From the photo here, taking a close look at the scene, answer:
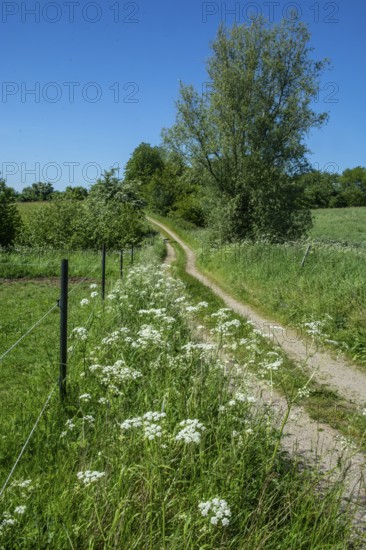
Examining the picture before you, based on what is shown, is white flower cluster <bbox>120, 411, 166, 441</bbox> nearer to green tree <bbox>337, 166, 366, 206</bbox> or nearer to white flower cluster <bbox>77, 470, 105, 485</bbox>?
white flower cluster <bbox>77, 470, 105, 485</bbox>

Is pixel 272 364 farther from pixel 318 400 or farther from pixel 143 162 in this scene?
pixel 143 162

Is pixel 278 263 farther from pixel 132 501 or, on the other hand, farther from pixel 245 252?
pixel 132 501

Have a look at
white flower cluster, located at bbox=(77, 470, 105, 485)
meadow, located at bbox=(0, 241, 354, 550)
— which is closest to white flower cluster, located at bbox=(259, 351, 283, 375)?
meadow, located at bbox=(0, 241, 354, 550)

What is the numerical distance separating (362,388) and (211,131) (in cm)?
2233

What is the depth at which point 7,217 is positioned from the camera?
2778 centimetres

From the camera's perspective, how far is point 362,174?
4230 inches

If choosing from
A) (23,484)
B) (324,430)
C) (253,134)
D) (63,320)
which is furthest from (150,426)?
(253,134)

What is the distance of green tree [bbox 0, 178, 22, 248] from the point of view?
2738cm

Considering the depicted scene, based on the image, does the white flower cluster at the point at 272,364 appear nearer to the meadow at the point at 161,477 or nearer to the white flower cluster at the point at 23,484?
the meadow at the point at 161,477

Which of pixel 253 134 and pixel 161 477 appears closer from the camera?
pixel 161 477

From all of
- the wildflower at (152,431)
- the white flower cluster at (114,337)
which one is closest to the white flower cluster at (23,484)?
the wildflower at (152,431)

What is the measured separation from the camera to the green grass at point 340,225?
43869 millimetres

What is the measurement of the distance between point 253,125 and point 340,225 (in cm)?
3142

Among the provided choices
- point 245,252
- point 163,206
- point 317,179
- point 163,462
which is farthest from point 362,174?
point 163,462
